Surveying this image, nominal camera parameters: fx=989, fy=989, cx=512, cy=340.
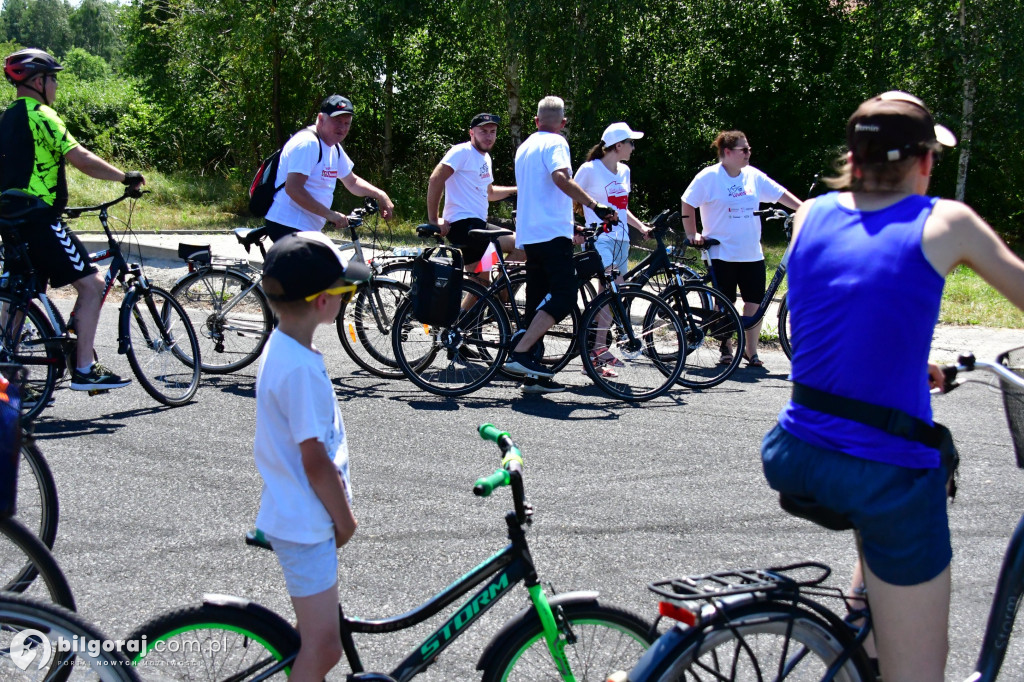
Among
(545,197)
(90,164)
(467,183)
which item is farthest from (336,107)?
(90,164)

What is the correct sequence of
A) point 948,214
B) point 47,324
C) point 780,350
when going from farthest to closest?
point 780,350, point 47,324, point 948,214

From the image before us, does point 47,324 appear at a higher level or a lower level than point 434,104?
lower

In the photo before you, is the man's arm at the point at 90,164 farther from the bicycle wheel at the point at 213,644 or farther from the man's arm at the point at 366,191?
the bicycle wheel at the point at 213,644

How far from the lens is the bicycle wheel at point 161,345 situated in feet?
21.5

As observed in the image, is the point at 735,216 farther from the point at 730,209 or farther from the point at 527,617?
the point at 527,617

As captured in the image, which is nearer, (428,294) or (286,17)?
(428,294)

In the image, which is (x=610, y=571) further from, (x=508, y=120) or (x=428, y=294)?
(x=508, y=120)

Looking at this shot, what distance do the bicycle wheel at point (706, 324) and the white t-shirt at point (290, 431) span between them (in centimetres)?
532

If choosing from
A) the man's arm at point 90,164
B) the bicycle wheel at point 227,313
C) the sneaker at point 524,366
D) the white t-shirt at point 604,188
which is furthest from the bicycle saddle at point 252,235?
the white t-shirt at point 604,188

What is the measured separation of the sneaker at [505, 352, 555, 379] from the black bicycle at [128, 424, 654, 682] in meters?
4.39

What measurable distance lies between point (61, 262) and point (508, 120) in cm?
1512

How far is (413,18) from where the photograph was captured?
19344 mm

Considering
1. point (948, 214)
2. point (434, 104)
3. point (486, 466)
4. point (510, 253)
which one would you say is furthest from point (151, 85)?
point (948, 214)

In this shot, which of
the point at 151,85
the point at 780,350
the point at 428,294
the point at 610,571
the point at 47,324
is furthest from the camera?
the point at 151,85
